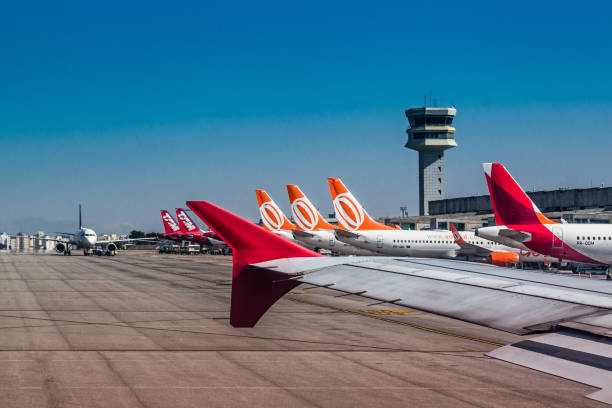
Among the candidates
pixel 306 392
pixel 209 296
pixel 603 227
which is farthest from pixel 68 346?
pixel 603 227

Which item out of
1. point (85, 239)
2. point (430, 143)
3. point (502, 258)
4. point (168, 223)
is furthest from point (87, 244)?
point (430, 143)

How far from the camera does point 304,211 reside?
215 ft

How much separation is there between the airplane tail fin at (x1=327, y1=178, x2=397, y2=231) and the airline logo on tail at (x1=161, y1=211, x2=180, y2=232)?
61.5 metres

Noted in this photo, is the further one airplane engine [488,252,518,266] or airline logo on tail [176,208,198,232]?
airline logo on tail [176,208,198,232]

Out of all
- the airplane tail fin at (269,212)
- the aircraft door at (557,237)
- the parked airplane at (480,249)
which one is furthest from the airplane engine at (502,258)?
the airplane tail fin at (269,212)

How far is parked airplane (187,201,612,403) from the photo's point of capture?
20.4 ft

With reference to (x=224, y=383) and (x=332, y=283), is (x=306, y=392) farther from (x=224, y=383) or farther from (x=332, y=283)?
(x=332, y=283)

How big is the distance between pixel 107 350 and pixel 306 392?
21.9 ft

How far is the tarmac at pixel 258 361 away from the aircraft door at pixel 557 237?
1924cm

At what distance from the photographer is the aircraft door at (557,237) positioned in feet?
134

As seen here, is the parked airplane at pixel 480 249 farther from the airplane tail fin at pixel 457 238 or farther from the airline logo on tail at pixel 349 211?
the airline logo on tail at pixel 349 211

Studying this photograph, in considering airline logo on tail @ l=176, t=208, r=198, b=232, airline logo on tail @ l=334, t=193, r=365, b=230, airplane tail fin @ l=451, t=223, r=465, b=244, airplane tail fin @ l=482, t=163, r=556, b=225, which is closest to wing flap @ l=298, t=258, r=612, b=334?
airplane tail fin @ l=482, t=163, r=556, b=225

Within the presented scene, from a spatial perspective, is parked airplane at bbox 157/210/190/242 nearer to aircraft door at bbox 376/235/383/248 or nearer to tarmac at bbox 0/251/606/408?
aircraft door at bbox 376/235/383/248

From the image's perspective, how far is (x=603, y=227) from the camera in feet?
141
